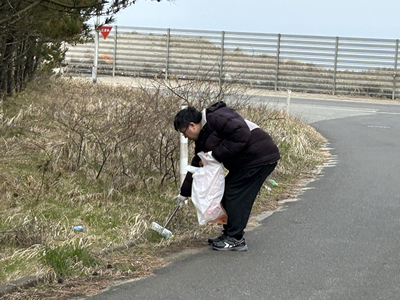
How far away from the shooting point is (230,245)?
227 inches

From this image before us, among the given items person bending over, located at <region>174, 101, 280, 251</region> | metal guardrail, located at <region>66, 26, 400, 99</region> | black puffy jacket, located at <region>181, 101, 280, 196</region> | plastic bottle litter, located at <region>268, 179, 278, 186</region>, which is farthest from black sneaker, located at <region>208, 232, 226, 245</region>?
metal guardrail, located at <region>66, 26, 400, 99</region>

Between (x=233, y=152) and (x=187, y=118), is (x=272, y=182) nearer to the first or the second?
(x=233, y=152)

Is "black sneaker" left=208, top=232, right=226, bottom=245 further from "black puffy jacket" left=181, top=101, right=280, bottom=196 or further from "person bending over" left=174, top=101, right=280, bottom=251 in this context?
"black puffy jacket" left=181, top=101, right=280, bottom=196

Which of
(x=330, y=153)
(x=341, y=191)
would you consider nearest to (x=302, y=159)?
(x=330, y=153)

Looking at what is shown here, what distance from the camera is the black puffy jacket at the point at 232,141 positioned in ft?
17.6

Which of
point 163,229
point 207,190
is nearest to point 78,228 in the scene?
point 163,229

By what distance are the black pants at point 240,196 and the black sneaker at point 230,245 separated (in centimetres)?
5

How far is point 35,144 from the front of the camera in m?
8.37

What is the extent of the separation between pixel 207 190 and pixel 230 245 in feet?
1.89

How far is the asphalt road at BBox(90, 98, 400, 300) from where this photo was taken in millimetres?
4695

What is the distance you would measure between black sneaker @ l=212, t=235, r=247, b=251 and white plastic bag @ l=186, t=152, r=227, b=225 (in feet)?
0.82

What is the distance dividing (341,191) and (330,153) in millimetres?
3588

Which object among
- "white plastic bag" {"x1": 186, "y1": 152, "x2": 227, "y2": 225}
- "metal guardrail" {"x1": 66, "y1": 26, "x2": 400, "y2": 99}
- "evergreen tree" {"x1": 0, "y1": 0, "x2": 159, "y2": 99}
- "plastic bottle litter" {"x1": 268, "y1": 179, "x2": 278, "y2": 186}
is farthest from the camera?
"metal guardrail" {"x1": 66, "y1": 26, "x2": 400, "y2": 99}

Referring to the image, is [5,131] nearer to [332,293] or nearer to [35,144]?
[35,144]
